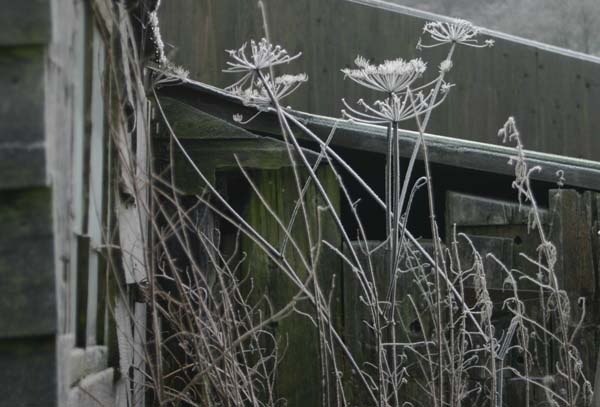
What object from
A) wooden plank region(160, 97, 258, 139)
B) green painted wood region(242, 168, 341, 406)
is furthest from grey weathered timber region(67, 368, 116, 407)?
wooden plank region(160, 97, 258, 139)

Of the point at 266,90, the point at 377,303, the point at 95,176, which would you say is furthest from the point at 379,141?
the point at 95,176

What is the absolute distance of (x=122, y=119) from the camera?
2.71 metres

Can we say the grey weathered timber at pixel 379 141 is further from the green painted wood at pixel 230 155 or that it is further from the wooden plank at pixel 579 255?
the green painted wood at pixel 230 155

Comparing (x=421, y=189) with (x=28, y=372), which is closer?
(x=28, y=372)

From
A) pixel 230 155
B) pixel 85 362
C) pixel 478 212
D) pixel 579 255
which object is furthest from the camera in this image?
pixel 478 212

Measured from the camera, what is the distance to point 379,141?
20.1 feet

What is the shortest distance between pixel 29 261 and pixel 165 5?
758 centimetres

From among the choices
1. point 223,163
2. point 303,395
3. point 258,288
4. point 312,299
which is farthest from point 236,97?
point 312,299

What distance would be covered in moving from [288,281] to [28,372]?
3755 mm

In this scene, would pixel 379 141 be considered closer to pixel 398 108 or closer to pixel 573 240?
pixel 573 240

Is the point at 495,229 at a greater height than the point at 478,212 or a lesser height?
lesser

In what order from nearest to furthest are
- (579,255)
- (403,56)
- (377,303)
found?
(377,303) → (579,255) → (403,56)

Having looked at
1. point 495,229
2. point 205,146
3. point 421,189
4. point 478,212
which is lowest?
point 495,229

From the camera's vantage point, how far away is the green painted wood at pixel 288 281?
19.0ft
